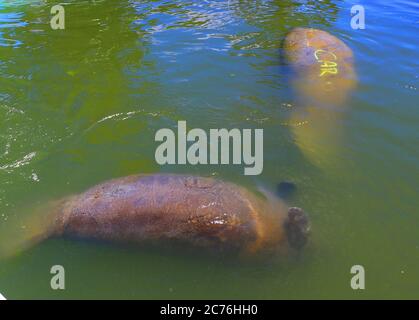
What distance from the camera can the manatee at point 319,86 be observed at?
6320 millimetres

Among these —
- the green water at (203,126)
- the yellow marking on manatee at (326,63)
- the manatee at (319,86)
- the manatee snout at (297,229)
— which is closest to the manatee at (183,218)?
the manatee snout at (297,229)

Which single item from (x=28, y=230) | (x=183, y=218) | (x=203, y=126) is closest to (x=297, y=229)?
(x=183, y=218)

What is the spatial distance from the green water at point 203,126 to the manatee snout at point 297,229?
0.15 meters

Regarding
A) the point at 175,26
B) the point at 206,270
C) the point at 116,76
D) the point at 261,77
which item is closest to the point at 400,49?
the point at 261,77

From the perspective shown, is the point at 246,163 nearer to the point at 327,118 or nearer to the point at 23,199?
the point at 327,118

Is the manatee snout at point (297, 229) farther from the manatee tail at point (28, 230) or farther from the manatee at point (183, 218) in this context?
the manatee tail at point (28, 230)

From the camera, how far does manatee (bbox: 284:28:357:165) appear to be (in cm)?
632

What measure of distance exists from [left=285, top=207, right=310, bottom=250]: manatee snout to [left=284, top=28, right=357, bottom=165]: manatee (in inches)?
61.0

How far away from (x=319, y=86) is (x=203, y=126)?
2485 mm

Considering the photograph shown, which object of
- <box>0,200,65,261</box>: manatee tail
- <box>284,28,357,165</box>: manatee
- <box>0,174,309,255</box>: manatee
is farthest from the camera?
<box>284,28,357,165</box>: manatee

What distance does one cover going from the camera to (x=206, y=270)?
445 cm

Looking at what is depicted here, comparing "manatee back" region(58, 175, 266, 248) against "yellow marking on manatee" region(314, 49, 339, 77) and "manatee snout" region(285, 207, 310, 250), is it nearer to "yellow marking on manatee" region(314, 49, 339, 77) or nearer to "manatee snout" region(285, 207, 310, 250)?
"manatee snout" region(285, 207, 310, 250)

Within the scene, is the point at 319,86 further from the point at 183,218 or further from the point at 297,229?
the point at 183,218

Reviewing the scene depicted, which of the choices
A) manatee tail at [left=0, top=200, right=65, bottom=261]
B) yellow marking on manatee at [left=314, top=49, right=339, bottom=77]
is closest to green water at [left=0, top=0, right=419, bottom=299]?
manatee tail at [left=0, top=200, right=65, bottom=261]
